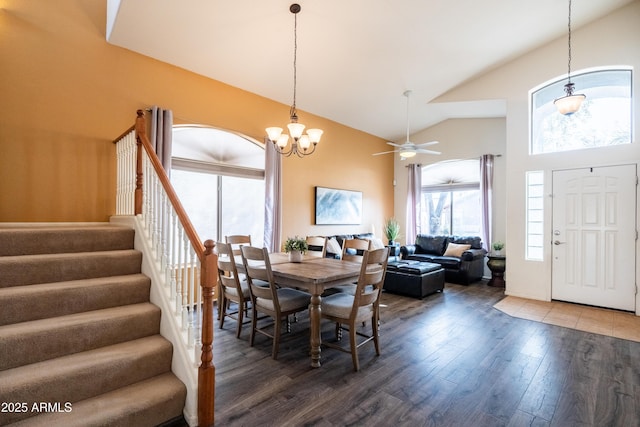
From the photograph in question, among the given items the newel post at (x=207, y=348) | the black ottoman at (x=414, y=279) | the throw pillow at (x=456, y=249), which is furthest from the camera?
the throw pillow at (x=456, y=249)

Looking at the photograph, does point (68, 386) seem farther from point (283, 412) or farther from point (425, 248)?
point (425, 248)

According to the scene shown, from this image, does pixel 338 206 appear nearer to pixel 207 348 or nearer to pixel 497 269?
pixel 497 269

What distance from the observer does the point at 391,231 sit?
757 centimetres

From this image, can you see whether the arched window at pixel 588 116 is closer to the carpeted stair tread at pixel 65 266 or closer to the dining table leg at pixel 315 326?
the dining table leg at pixel 315 326

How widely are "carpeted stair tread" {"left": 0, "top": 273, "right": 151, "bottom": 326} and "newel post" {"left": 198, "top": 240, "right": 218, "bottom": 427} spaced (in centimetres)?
82

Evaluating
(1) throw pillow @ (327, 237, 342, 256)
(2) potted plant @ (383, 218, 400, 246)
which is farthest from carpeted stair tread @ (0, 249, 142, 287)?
(2) potted plant @ (383, 218, 400, 246)

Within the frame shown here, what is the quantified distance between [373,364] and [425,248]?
498 cm

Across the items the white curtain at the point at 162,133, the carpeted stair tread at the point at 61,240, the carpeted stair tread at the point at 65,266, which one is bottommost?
the carpeted stair tread at the point at 65,266

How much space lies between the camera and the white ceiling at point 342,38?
11.8 feet

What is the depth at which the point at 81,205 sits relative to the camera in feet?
11.6

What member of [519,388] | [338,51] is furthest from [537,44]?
[519,388]

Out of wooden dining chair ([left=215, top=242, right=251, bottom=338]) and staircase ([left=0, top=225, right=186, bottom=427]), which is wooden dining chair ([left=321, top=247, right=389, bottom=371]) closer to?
wooden dining chair ([left=215, top=242, right=251, bottom=338])

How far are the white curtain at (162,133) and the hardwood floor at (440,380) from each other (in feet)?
7.81

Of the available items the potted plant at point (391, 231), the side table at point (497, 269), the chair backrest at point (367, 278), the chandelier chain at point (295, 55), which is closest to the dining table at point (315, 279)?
the chair backrest at point (367, 278)
